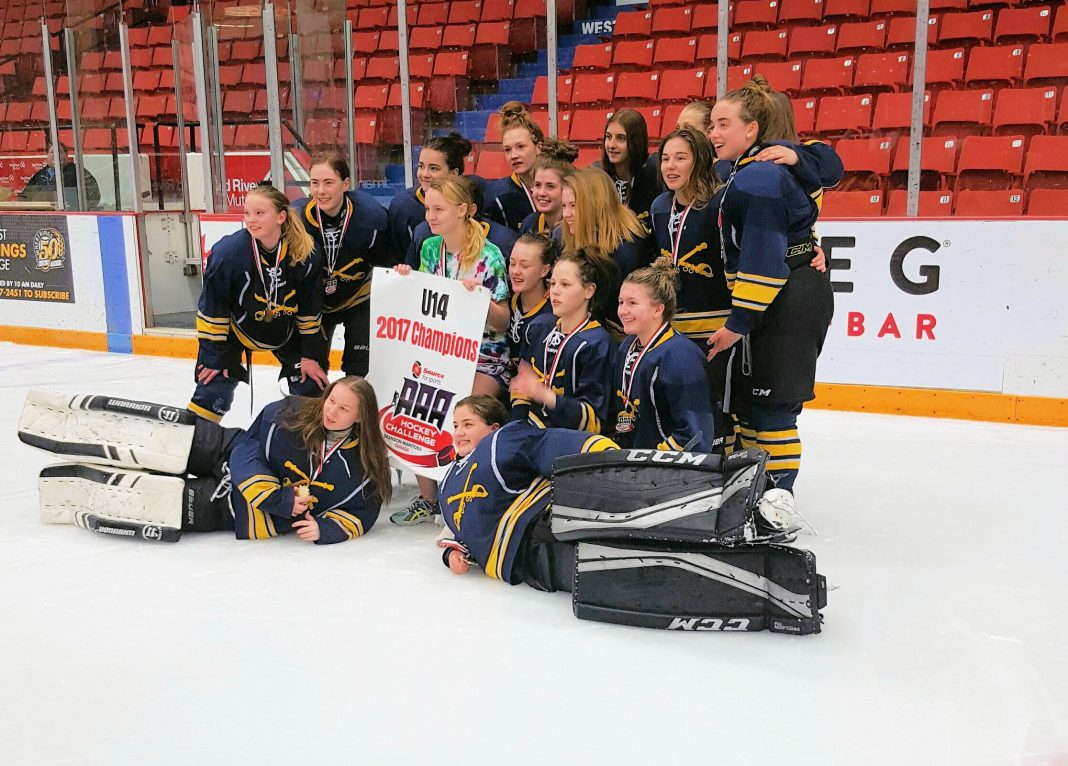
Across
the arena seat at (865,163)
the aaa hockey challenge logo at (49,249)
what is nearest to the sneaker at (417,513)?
the arena seat at (865,163)

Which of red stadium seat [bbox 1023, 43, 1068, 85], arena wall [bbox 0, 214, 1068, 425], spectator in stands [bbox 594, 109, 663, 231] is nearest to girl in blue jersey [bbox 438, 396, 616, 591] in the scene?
spectator in stands [bbox 594, 109, 663, 231]

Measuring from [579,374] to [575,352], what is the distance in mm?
66

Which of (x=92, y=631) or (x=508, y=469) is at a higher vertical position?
(x=508, y=469)

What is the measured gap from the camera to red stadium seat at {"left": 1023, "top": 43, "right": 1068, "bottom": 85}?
503 cm

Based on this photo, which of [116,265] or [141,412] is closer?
[141,412]

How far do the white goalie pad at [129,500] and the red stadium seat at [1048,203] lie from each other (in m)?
3.79

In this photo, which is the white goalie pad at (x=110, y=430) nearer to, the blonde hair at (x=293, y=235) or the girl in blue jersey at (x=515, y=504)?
the blonde hair at (x=293, y=235)

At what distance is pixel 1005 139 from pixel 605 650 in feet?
12.3

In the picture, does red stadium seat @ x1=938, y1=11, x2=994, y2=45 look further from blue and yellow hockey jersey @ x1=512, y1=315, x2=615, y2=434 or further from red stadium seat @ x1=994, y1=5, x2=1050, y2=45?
blue and yellow hockey jersey @ x1=512, y1=315, x2=615, y2=434

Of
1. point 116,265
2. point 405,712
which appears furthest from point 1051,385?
point 116,265

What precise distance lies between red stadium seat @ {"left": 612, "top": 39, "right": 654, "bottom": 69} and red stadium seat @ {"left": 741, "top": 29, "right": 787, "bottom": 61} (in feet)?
3.77

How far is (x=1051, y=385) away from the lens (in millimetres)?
4688

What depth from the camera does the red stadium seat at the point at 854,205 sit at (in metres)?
5.02

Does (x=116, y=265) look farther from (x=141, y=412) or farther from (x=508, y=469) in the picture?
(x=508, y=469)
